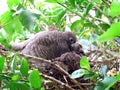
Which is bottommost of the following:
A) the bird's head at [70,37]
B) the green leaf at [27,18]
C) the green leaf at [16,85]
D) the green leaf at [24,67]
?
the green leaf at [16,85]

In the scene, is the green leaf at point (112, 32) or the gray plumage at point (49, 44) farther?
the gray plumage at point (49, 44)

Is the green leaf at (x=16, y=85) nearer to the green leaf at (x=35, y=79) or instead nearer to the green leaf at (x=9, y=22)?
the green leaf at (x=35, y=79)

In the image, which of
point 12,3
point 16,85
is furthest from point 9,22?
point 16,85

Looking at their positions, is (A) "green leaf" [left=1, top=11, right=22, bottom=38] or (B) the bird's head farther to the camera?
(B) the bird's head

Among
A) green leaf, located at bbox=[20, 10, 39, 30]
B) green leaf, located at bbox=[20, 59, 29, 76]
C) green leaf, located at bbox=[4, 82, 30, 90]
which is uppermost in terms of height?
green leaf, located at bbox=[20, 10, 39, 30]

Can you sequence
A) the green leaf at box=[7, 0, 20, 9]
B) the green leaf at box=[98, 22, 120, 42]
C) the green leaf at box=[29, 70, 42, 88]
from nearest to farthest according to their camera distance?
the green leaf at box=[98, 22, 120, 42] < the green leaf at box=[29, 70, 42, 88] < the green leaf at box=[7, 0, 20, 9]

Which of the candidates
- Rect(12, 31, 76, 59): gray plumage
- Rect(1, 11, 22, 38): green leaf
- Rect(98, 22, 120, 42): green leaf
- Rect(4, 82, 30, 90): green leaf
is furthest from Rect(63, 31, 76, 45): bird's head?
Rect(98, 22, 120, 42): green leaf

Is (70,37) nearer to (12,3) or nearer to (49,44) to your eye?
(49,44)

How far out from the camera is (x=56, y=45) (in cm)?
81

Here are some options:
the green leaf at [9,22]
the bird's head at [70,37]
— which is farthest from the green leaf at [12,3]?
the bird's head at [70,37]

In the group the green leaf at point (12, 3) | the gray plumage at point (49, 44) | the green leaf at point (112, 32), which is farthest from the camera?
the gray plumage at point (49, 44)

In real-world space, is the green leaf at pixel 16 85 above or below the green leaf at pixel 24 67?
below

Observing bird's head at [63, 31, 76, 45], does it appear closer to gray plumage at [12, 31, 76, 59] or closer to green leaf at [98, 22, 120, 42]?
gray plumage at [12, 31, 76, 59]

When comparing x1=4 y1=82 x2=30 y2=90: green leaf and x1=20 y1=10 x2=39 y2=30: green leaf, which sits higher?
x1=20 y1=10 x2=39 y2=30: green leaf
